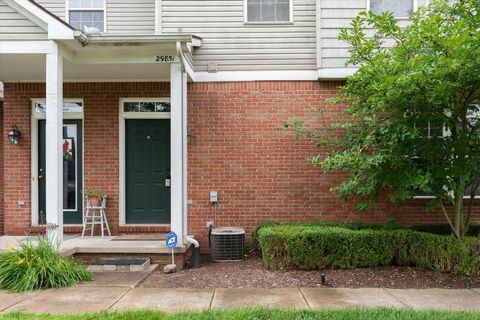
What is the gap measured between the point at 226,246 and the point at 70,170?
3.70 meters

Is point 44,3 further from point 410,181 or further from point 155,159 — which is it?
point 410,181

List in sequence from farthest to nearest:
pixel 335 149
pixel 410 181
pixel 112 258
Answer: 1. pixel 335 149
2. pixel 112 258
3. pixel 410 181

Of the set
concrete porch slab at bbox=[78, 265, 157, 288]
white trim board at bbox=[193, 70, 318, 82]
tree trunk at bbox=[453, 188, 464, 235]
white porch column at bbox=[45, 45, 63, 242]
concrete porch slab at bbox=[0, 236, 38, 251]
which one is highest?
white trim board at bbox=[193, 70, 318, 82]

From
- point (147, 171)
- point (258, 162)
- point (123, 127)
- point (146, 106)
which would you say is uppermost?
point (146, 106)

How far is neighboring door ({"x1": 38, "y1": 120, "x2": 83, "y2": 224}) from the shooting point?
8.41 m

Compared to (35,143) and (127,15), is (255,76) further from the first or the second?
(35,143)

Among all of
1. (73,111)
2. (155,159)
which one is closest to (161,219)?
(155,159)

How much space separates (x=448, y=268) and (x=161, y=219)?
5.23m

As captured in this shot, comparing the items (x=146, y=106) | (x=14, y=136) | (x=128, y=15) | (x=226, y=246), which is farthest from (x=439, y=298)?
(x=14, y=136)

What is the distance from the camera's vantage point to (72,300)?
4.96m

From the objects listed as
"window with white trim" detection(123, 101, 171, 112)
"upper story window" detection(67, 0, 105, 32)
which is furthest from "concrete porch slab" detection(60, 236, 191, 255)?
"upper story window" detection(67, 0, 105, 32)

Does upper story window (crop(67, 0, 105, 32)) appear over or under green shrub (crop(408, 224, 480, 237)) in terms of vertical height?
over

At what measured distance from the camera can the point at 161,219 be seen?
8.35m

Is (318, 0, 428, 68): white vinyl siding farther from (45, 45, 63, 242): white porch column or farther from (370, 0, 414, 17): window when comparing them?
(45, 45, 63, 242): white porch column
